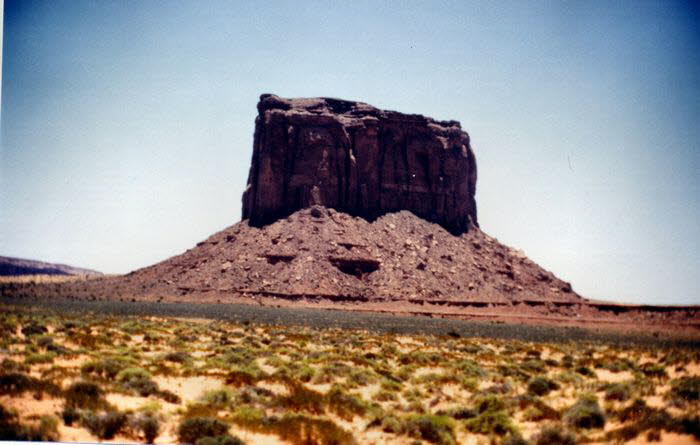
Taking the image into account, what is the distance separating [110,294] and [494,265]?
2061 inches

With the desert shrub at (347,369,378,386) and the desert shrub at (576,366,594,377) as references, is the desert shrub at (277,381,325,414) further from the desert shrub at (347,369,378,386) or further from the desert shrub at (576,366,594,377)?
the desert shrub at (576,366,594,377)

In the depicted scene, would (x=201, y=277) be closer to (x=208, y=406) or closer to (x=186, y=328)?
(x=186, y=328)

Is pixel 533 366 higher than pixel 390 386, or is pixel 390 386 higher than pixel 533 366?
pixel 533 366

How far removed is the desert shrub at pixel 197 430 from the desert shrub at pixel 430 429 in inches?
152

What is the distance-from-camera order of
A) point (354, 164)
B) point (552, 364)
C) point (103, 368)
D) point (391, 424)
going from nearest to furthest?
point (391, 424), point (103, 368), point (552, 364), point (354, 164)

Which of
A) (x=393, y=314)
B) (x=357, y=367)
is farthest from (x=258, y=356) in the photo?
(x=393, y=314)

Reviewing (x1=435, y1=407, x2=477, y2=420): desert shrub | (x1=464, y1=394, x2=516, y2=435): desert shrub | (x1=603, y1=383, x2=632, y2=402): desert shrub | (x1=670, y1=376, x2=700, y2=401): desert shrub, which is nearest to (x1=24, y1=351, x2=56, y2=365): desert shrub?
(x1=435, y1=407, x2=477, y2=420): desert shrub

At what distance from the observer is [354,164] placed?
9350 centimetres

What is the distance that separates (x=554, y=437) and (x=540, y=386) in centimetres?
578

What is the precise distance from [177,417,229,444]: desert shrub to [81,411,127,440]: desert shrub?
3.92ft

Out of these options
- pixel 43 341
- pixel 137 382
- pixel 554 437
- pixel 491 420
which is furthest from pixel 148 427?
pixel 43 341

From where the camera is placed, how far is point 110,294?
75938 mm

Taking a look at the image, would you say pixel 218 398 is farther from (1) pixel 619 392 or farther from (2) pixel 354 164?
(2) pixel 354 164

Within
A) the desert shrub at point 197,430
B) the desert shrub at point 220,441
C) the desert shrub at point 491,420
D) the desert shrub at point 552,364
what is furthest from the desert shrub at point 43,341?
the desert shrub at point 552,364
